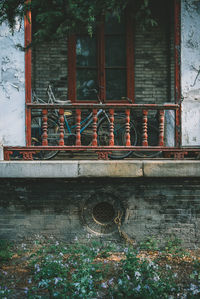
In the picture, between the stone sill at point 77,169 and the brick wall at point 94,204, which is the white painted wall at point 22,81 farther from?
the brick wall at point 94,204

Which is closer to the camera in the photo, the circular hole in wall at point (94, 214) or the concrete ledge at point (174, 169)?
the concrete ledge at point (174, 169)

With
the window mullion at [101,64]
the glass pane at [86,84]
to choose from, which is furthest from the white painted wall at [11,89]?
the window mullion at [101,64]

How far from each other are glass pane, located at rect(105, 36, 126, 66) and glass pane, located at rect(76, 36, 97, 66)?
0.97ft

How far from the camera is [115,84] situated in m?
7.23

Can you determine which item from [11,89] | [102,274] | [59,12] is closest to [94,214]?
[102,274]

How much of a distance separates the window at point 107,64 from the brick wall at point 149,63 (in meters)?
0.20

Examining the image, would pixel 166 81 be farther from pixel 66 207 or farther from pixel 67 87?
pixel 66 207

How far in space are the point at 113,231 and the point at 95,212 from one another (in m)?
0.42

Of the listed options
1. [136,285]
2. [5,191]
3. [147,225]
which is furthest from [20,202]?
[136,285]

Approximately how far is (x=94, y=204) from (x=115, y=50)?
3.70m

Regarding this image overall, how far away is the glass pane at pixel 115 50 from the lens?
7.19m

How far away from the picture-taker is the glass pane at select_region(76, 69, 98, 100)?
7.19 m

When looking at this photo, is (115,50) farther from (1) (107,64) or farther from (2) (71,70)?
(2) (71,70)

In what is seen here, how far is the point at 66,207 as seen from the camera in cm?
511
